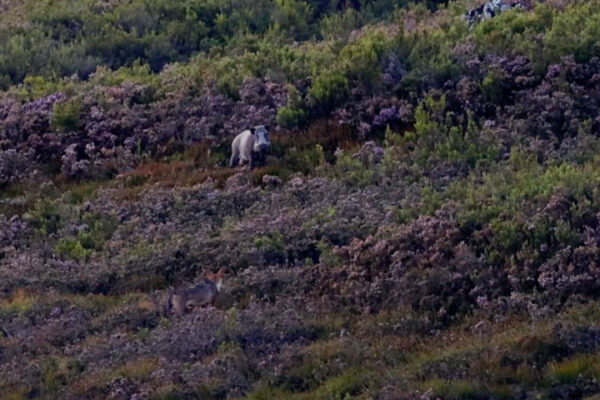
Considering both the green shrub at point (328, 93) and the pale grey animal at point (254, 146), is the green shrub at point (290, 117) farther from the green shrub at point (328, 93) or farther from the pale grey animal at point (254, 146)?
the pale grey animal at point (254, 146)

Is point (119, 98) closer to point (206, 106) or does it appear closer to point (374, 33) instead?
point (206, 106)

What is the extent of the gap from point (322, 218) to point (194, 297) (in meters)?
2.55

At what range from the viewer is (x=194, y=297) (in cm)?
1519

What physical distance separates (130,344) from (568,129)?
8.09m

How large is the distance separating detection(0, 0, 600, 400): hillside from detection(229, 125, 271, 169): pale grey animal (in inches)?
14.5

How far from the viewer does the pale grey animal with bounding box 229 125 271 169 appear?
19.5 meters

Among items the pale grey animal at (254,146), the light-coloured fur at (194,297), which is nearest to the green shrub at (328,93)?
the pale grey animal at (254,146)

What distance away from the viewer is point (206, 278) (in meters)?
16.1

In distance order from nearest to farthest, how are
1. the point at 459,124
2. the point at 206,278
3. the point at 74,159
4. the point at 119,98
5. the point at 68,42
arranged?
the point at 206,278 → the point at 459,124 → the point at 74,159 → the point at 119,98 → the point at 68,42

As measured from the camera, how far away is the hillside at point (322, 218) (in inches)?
522

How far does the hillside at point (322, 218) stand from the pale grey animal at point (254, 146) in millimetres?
368

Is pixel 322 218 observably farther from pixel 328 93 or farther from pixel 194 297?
pixel 328 93

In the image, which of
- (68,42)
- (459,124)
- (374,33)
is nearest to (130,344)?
(459,124)

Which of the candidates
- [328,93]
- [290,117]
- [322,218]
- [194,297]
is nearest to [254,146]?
[290,117]
